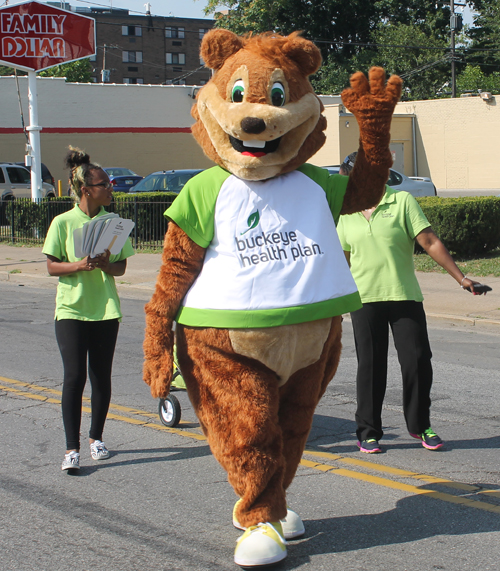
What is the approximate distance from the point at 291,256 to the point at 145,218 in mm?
15200

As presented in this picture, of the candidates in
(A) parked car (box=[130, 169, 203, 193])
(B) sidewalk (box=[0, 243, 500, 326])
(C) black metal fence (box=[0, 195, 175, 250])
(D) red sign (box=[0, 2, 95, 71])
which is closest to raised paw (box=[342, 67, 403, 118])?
(B) sidewalk (box=[0, 243, 500, 326])

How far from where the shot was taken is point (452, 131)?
38.8 metres

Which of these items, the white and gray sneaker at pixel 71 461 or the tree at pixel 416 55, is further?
the tree at pixel 416 55

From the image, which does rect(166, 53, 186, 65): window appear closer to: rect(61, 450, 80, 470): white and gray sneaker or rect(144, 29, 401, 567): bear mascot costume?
rect(61, 450, 80, 470): white and gray sneaker

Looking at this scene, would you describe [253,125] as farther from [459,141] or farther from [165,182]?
[459,141]

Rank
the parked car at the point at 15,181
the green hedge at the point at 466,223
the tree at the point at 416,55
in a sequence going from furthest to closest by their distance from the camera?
A: the tree at the point at 416,55 → the parked car at the point at 15,181 → the green hedge at the point at 466,223

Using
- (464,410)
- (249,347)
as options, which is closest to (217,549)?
(249,347)

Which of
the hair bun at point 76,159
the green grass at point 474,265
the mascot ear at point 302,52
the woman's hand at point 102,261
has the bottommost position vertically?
the green grass at point 474,265

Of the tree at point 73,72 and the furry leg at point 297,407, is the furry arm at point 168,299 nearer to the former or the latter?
the furry leg at point 297,407

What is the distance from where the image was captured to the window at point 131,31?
93062 mm

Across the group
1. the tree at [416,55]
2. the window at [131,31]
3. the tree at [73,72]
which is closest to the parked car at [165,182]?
the tree at [416,55]

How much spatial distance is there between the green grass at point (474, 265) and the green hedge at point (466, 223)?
0.86 ft

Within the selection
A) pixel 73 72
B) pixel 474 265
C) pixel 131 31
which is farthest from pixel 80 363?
pixel 131 31

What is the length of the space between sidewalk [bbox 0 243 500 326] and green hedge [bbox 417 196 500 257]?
1061mm
